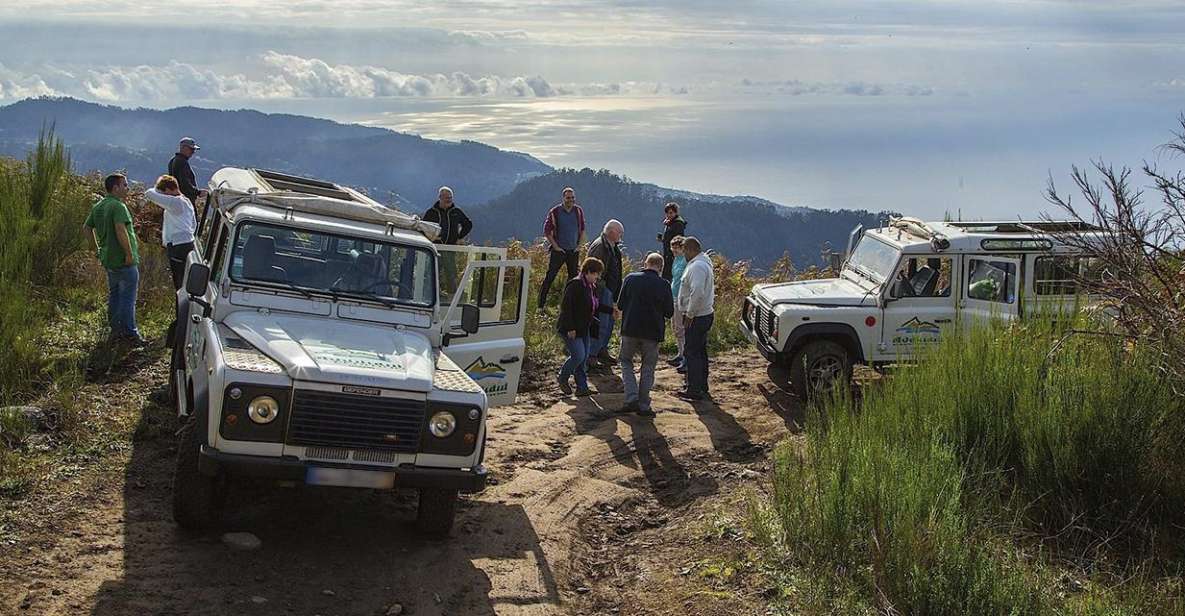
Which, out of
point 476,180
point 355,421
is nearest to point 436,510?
point 355,421

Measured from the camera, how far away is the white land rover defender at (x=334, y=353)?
6.70 m

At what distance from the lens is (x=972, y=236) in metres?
11.9

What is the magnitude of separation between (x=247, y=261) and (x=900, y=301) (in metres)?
7.23

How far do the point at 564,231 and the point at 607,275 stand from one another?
4.62 ft

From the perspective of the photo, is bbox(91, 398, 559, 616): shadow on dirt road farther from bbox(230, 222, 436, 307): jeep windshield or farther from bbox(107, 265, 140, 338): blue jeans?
bbox(107, 265, 140, 338): blue jeans

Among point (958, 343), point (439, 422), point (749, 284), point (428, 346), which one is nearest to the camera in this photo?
point (439, 422)

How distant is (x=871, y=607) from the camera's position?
20.0 feet

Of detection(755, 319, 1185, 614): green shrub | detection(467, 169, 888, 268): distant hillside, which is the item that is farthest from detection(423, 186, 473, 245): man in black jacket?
detection(467, 169, 888, 268): distant hillside

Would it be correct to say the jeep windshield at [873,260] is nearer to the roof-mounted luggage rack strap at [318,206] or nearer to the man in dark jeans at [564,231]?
the man in dark jeans at [564,231]

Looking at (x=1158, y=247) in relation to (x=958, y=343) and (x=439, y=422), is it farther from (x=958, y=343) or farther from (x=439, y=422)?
(x=439, y=422)

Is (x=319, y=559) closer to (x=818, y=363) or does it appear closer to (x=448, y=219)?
(x=818, y=363)

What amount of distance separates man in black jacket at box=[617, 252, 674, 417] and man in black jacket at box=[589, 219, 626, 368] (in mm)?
1861

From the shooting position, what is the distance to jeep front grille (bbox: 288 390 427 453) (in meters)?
6.73

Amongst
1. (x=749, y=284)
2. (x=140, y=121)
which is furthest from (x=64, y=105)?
(x=749, y=284)
